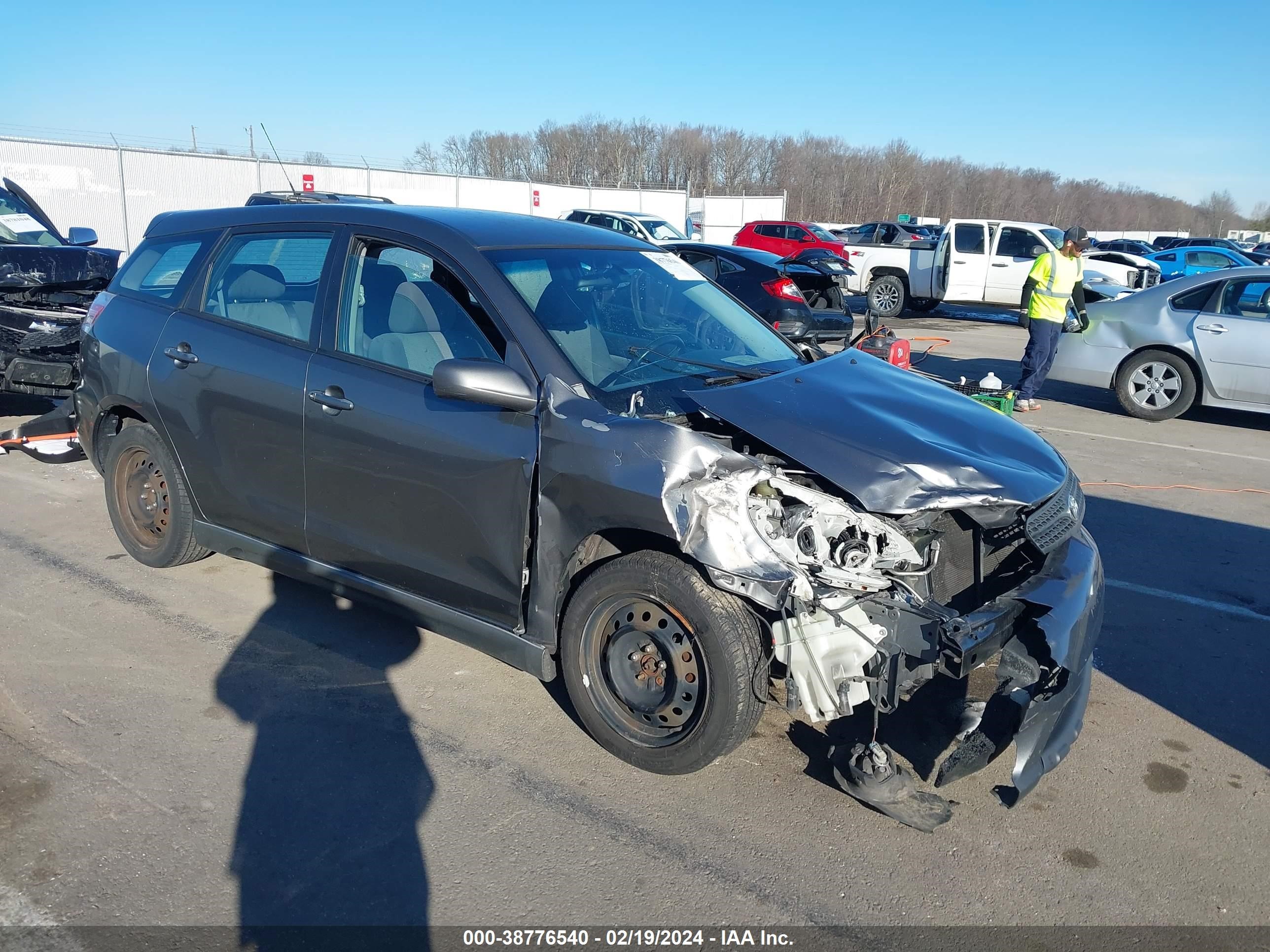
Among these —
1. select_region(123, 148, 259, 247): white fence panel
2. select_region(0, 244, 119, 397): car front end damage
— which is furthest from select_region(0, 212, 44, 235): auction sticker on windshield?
select_region(123, 148, 259, 247): white fence panel

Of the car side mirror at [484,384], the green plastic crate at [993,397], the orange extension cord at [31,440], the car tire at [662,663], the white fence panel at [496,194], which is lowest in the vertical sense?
the orange extension cord at [31,440]

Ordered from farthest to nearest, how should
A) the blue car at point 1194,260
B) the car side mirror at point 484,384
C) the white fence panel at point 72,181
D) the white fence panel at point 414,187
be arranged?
1. the white fence panel at point 414,187
2. the blue car at point 1194,260
3. the white fence panel at point 72,181
4. the car side mirror at point 484,384

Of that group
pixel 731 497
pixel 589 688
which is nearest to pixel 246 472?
pixel 589 688

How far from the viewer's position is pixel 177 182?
2450 centimetres

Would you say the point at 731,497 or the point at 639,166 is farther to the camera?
the point at 639,166

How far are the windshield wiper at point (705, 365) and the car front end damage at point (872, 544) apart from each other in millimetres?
315

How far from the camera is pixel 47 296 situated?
26.5 ft

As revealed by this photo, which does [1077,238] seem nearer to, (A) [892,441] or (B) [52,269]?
(A) [892,441]

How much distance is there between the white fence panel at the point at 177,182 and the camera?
23.5 m

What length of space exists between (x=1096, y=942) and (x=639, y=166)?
8769 centimetres

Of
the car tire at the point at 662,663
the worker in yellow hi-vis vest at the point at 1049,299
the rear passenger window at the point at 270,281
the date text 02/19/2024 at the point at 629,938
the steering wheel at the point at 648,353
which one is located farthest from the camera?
the worker in yellow hi-vis vest at the point at 1049,299

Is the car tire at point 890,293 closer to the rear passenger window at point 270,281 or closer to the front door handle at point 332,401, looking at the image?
the rear passenger window at point 270,281

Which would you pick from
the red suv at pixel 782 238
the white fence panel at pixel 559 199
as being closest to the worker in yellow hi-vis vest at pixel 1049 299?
the red suv at pixel 782 238

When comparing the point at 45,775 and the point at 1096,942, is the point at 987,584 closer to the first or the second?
the point at 1096,942
